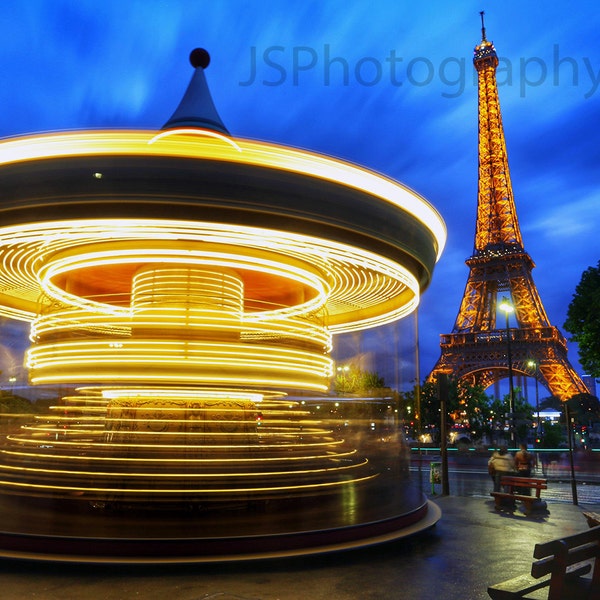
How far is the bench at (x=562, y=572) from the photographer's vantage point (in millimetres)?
4537

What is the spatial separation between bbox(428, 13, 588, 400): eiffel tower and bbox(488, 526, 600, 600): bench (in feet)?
167

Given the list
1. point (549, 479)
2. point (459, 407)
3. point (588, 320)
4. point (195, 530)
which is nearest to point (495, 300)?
point (459, 407)

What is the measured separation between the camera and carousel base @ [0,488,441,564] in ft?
21.9

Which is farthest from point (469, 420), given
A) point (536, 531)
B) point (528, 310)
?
point (536, 531)

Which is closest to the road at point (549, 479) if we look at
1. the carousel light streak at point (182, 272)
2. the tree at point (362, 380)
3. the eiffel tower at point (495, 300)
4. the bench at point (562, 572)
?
the carousel light streak at point (182, 272)

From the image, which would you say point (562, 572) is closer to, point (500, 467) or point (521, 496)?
point (521, 496)

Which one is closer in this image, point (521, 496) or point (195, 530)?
point (195, 530)

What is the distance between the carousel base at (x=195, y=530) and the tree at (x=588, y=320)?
1598 centimetres

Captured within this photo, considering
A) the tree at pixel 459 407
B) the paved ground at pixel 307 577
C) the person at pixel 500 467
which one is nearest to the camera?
the paved ground at pixel 307 577

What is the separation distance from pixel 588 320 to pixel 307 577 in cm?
1999

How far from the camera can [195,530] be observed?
7465 millimetres

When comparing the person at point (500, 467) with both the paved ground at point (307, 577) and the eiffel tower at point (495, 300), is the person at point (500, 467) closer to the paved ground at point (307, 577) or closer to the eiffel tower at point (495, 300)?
the paved ground at point (307, 577)

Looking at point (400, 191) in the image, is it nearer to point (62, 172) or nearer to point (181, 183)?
point (181, 183)

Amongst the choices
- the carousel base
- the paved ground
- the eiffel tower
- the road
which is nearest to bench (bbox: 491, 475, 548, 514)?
the road
